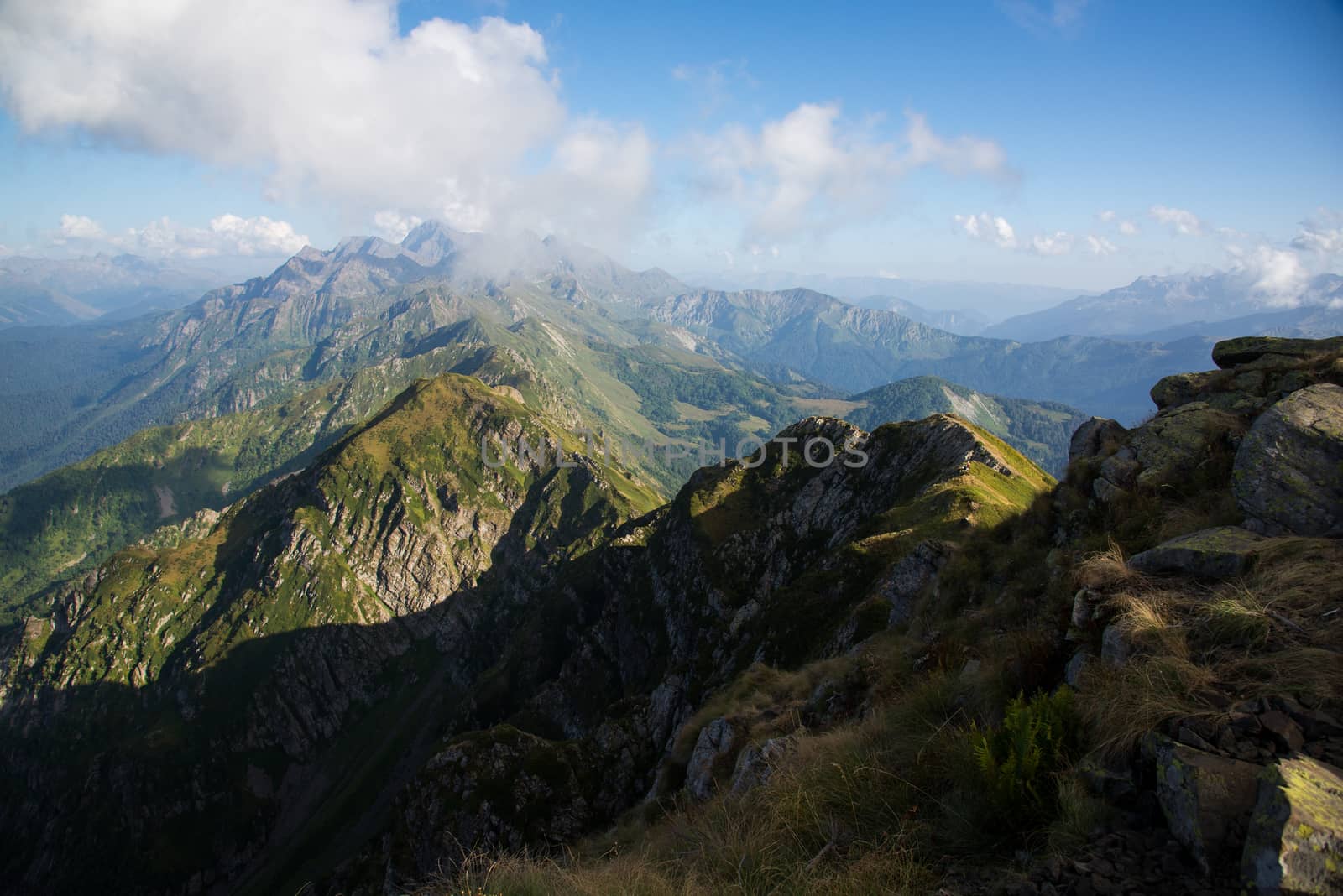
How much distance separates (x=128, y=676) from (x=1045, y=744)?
278789 millimetres

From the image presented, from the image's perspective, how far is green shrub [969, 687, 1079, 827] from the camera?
6203 mm

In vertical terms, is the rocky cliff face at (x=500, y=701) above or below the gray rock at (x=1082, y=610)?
below

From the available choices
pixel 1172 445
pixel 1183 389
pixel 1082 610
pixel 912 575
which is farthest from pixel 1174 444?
pixel 912 575

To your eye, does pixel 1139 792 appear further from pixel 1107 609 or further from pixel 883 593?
pixel 883 593

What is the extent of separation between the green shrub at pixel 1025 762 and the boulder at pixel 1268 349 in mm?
18912

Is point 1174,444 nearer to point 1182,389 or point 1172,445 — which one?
point 1172,445

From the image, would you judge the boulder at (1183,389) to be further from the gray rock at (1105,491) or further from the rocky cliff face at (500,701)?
the rocky cliff face at (500,701)

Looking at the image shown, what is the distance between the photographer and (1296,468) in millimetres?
11266

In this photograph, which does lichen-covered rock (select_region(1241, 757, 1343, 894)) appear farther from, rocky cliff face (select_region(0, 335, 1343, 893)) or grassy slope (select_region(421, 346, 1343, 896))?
grassy slope (select_region(421, 346, 1343, 896))

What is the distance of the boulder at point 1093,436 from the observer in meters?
21.7

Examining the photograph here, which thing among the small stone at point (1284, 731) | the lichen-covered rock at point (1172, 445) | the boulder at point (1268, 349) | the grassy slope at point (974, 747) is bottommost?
the grassy slope at point (974, 747)

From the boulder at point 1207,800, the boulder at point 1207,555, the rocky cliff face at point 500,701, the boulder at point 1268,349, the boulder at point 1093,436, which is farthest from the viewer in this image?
the rocky cliff face at point 500,701

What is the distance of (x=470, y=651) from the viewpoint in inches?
7382

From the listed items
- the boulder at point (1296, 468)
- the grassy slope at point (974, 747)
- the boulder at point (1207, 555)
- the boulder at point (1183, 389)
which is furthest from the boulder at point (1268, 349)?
the boulder at point (1207, 555)
